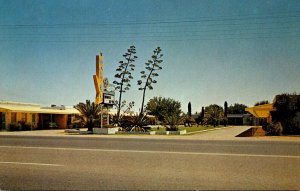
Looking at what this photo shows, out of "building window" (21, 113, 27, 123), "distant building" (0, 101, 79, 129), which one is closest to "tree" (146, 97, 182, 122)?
"distant building" (0, 101, 79, 129)

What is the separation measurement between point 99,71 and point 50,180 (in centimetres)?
2890

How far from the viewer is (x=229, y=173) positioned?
938 centimetres

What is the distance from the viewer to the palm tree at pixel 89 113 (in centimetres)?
3738

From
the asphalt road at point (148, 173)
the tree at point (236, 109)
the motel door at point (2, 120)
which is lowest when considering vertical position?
the asphalt road at point (148, 173)

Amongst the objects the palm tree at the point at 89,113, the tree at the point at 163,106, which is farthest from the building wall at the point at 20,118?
the tree at the point at 163,106

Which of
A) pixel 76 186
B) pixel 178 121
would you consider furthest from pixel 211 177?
pixel 178 121

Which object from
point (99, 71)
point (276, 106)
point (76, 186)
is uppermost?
point (99, 71)

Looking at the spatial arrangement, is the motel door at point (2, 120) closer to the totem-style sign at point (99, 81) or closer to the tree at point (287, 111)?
the totem-style sign at point (99, 81)

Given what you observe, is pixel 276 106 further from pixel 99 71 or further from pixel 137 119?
pixel 99 71

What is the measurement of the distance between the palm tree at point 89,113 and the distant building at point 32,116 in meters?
8.52

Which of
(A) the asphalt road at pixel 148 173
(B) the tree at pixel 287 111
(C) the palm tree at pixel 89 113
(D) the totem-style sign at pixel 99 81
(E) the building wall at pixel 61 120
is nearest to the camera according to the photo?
(A) the asphalt road at pixel 148 173

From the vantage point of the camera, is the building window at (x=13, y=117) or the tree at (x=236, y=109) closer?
the building window at (x=13, y=117)

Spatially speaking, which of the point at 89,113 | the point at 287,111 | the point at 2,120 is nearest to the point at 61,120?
the point at 2,120

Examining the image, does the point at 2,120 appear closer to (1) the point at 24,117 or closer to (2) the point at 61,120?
(1) the point at 24,117
